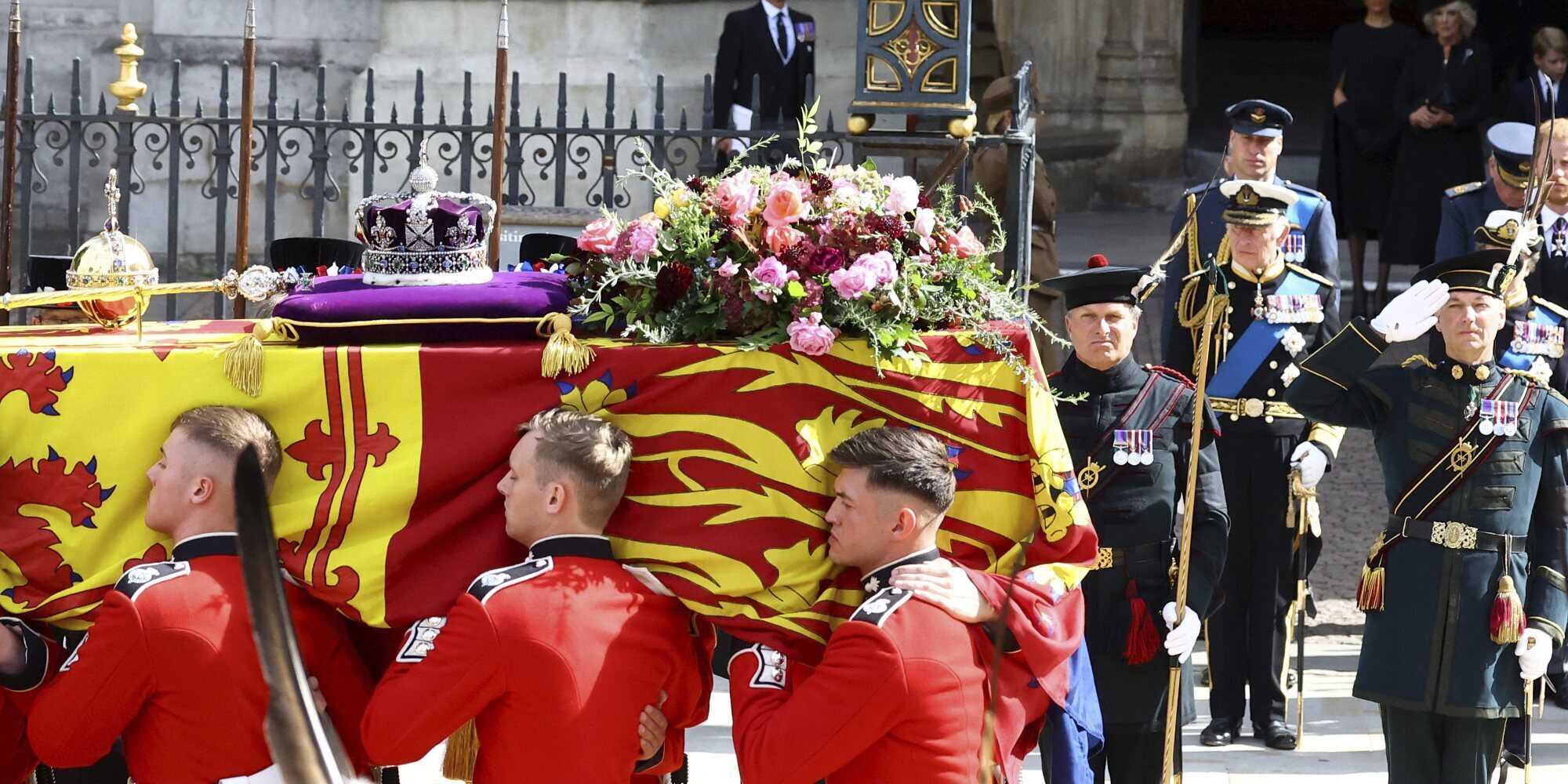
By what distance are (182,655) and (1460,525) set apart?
3.40 metres

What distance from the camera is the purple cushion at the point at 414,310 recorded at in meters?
4.34

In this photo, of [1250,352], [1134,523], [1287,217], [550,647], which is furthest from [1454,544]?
[550,647]

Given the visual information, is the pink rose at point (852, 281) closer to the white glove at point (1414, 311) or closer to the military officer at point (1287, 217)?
the white glove at point (1414, 311)

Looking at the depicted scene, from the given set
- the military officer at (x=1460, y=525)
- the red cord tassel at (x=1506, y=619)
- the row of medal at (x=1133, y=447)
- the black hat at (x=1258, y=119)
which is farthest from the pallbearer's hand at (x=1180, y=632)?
the black hat at (x=1258, y=119)

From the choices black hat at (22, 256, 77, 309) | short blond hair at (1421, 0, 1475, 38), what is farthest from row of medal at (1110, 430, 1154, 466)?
short blond hair at (1421, 0, 1475, 38)

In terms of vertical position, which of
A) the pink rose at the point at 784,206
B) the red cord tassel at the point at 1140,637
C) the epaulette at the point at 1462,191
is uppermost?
the epaulette at the point at 1462,191

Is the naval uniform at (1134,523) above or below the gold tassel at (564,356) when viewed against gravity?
below

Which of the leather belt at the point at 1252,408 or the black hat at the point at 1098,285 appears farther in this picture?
the leather belt at the point at 1252,408

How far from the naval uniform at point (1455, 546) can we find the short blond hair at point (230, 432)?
9.56ft

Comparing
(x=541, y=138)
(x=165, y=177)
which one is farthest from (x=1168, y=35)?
(x=165, y=177)

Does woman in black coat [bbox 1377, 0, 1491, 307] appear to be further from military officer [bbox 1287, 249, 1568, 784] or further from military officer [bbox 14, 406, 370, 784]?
military officer [bbox 14, 406, 370, 784]

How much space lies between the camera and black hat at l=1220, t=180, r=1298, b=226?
6734 mm

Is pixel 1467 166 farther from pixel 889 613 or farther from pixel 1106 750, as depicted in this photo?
pixel 889 613

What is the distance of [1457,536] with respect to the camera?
5.53 meters
